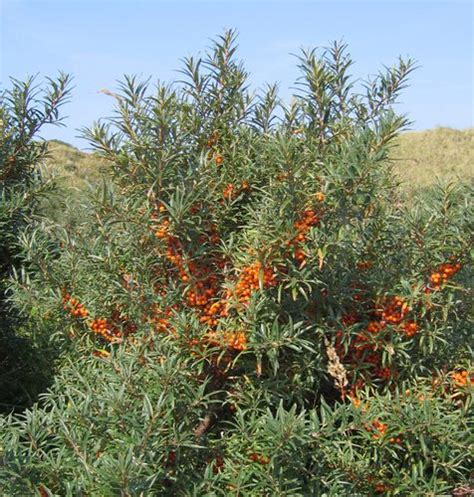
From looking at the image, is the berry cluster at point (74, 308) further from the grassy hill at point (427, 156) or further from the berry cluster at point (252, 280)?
the grassy hill at point (427, 156)

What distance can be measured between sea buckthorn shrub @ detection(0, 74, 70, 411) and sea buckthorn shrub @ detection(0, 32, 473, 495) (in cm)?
61

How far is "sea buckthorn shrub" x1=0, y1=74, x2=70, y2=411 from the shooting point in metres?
3.36

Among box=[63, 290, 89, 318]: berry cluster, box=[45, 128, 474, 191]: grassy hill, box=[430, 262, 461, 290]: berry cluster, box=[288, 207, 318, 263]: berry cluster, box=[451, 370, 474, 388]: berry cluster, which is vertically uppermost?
box=[45, 128, 474, 191]: grassy hill

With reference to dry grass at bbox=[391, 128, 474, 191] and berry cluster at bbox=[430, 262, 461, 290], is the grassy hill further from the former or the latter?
berry cluster at bbox=[430, 262, 461, 290]

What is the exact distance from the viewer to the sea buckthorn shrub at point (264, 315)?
2.29 meters

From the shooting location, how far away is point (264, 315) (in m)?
2.38

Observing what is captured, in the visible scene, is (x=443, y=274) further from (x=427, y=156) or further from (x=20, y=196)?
(x=427, y=156)

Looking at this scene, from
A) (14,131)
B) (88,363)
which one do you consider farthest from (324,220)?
(14,131)

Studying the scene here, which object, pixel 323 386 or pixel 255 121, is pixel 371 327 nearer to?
pixel 323 386

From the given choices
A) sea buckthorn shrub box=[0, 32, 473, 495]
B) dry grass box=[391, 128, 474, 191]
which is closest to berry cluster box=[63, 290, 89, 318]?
sea buckthorn shrub box=[0, 32, 473, 495]

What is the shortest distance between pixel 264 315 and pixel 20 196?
5.21 ft

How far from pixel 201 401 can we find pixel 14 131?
180cm

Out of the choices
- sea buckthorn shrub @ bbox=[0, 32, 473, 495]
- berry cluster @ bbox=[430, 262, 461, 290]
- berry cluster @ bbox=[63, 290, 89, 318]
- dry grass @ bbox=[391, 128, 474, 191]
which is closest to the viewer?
sea buckthorn shrub @ bbox=[0, 32, 473, 495]

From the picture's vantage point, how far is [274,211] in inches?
94.6
